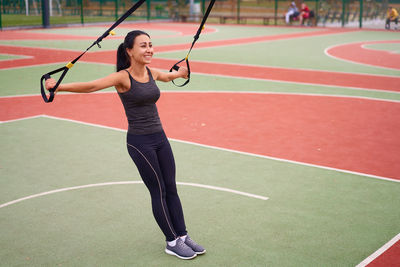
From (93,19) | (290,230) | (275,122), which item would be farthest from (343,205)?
(93,19)

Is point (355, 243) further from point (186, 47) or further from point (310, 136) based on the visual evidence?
point (186, 47)

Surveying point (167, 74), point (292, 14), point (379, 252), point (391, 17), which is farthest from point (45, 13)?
point (379, 252)

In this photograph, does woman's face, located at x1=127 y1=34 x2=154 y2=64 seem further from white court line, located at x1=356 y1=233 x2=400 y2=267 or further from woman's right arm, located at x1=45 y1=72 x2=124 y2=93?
white court line, located at x1=356 y1=233 x2=400 y2=267

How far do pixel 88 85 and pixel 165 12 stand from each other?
41.7 m

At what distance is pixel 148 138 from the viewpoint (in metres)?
5.07

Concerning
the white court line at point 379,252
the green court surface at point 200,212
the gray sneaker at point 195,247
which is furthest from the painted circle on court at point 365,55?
the gray sneaker at point 195,247

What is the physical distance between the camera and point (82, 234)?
5.75m

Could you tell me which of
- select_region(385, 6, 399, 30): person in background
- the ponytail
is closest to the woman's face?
the ponytail

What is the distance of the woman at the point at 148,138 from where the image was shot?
16.4 feet

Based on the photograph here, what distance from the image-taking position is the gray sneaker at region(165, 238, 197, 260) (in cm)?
514

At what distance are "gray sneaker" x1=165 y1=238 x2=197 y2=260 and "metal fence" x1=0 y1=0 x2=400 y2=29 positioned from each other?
32012 mm

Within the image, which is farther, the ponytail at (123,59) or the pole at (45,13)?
the pole at (45,13)

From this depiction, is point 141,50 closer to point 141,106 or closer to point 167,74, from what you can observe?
point 141,106

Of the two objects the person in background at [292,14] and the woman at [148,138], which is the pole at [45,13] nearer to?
the person in background at [292,14]
